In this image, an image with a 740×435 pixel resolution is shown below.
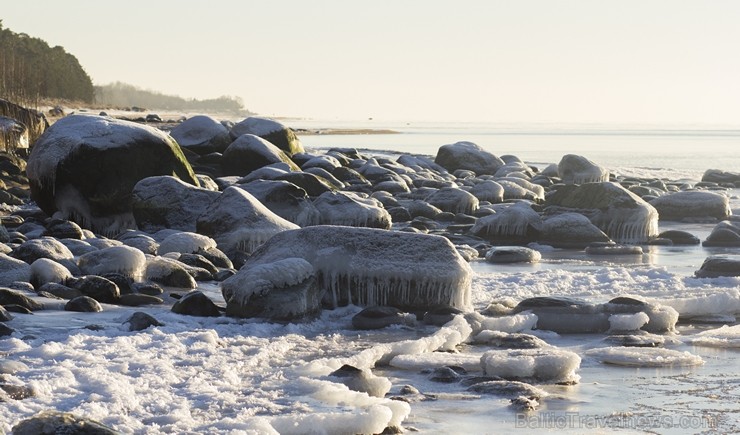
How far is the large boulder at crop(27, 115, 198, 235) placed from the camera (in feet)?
49.8

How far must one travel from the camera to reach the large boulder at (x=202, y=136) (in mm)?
24844

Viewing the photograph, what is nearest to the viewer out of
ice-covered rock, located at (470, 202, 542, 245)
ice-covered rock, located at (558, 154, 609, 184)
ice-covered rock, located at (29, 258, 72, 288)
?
ice-covered rock, located at (29, 258, 72, 288)

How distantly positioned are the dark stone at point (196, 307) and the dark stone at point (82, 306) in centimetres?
65

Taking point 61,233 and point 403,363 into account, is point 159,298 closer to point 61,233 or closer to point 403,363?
point 403,363

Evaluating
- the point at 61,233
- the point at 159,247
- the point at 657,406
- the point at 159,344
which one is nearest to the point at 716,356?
the point at 657,406

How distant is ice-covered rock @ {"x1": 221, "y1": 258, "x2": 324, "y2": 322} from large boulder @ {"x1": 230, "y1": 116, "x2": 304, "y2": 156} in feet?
56.8

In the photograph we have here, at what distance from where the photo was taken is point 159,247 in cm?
1202

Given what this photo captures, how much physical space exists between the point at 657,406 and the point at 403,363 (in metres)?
1.84

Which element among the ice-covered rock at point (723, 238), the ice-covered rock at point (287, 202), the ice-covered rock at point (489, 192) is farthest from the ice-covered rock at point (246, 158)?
the ice-covered rock at point (723, 238)

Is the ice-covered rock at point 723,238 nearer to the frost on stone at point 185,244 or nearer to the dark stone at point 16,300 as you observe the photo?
the frost on stone at point 185,244

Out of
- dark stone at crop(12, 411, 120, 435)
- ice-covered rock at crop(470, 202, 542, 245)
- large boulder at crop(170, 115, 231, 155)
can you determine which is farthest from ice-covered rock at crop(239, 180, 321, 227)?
dark stone at crop(12, 411, 120, 435)

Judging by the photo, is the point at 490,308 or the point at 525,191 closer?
the point at 490,308

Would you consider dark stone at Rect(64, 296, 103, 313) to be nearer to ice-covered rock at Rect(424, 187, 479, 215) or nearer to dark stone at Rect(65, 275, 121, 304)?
dark stone at Rect(65, 275, 121, 304)

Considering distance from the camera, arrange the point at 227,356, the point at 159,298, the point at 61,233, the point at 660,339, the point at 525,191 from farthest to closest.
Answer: the point at 525,191 < the point at 61,233 < the point at 159,298 < the point at 660,339 < the point at 227,356
